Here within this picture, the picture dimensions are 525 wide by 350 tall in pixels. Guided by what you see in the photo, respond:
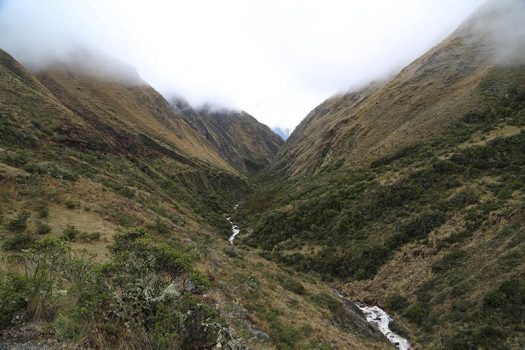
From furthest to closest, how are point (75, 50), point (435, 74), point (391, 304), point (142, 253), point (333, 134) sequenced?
point (75, 50) → point (333, 134) → point (435, 74) → point (391, 304) → point (142, 253)

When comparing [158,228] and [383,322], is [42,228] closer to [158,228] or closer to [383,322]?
[158,228]

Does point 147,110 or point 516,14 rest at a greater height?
point 516,14

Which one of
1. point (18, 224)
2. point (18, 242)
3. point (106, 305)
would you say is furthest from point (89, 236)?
point (106, 305)

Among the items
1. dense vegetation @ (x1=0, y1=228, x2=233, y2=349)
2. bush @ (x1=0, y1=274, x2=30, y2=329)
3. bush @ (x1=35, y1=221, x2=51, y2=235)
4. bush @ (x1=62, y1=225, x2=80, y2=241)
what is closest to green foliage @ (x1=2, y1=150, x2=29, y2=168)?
bush @ (x1=35, y1=221, x2=51, y2=235)

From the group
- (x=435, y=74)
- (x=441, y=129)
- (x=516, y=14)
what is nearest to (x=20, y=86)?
(x=441, y=129)

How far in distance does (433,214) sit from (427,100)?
38.4m

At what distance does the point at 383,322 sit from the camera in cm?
2202

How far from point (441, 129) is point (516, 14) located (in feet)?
166

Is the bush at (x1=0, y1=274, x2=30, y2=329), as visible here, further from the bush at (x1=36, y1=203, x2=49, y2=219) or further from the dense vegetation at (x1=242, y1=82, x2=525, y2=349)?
the dense vegetation at (x1=242, y1=82, x2=525, y2=349)

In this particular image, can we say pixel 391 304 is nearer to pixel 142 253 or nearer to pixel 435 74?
pixel 142 253

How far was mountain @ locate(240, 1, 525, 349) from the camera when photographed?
19.8 meters

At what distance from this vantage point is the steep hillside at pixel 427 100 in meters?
49.8

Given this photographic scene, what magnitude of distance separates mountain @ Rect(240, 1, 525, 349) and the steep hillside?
1.12 ft

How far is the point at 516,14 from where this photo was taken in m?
72.2
